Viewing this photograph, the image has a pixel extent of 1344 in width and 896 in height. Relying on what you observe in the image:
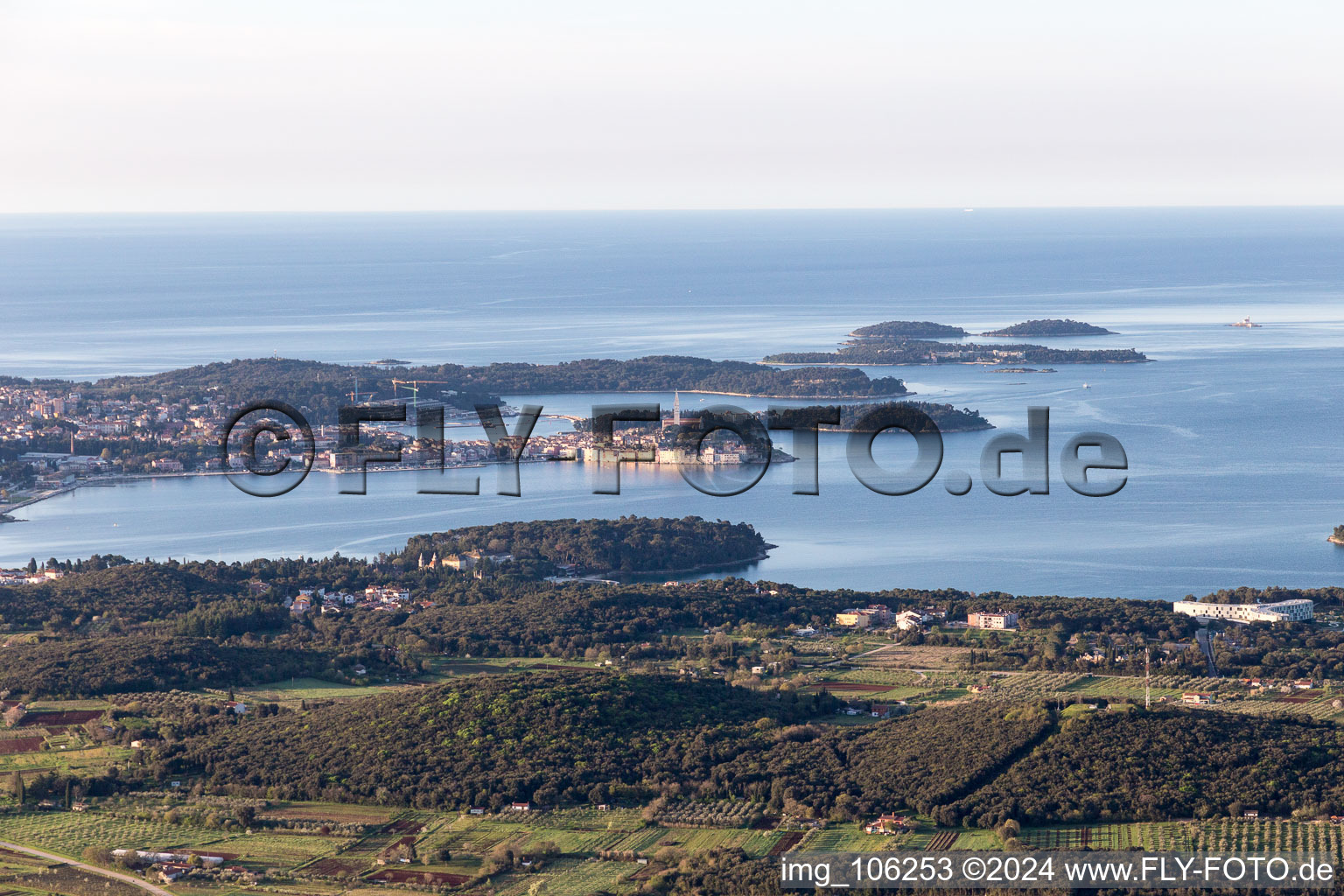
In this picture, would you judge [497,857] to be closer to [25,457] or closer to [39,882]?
[39,882]

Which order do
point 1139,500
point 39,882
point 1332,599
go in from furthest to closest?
1. point 1139,500
2. point 1332,599
3. point 39,882

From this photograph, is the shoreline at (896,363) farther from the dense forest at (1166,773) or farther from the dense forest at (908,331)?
the dense forest at (1166,773)

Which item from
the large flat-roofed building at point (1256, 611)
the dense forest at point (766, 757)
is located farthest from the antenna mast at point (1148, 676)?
the large flat-roofed building at point (1256, 611)

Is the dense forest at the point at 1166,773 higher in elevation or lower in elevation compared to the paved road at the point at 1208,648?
lower

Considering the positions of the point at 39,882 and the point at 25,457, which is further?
the point at 25,457

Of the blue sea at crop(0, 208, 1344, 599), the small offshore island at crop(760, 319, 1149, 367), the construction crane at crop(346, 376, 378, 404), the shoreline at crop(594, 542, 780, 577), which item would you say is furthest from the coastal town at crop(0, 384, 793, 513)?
the small offshore island at crop(760, 319, 1149, 367)

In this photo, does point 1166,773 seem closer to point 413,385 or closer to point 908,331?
point 413,385

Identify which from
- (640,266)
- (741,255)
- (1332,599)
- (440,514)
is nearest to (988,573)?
(1332,599)
